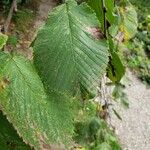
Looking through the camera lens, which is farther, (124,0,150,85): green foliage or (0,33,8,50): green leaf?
(124,0,150,85): green foliage

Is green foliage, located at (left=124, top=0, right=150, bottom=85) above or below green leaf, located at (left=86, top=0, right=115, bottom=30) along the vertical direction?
below

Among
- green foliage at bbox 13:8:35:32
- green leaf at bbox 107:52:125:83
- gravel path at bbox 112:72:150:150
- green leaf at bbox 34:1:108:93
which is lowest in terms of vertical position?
gravel path at bbox 112:72:150:150

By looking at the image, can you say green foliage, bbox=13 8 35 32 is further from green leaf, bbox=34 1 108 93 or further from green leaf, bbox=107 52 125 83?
green leaf, bbox=34 1 108 93

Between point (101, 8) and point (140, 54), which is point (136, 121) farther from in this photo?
point (101, 8)

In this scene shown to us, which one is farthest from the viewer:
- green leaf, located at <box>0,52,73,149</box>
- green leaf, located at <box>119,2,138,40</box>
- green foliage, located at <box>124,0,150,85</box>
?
green foliage, located at <box>124,0,150,85</box>

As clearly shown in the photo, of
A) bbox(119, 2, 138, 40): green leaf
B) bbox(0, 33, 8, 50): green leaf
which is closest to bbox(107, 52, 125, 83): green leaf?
bbox(0, 33, 8, 50): green leaf

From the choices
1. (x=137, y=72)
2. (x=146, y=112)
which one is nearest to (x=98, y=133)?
(x=146, y=112)

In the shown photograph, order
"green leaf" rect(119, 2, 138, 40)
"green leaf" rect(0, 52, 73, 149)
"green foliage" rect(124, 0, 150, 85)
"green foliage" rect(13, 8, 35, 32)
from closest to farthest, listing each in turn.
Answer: "green leaf" rect(0, 52, 73, 149), "green leaf" rect(119, 2, 138, 40), "green foliage" rect(13, 8, 35, 32), "green foliage" rect(124, 0, 150, 85)
